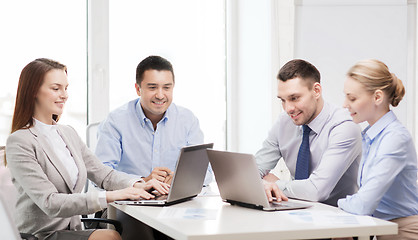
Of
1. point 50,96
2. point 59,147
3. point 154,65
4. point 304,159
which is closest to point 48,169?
point 59,147

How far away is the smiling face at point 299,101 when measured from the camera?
276cm

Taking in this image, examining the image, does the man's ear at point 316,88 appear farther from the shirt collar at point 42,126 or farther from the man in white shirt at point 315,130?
the shirt collar at point 42,126

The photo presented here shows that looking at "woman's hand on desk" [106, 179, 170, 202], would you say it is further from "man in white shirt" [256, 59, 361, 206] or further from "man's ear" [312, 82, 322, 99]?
"man's ear" [312, 82, 322, 99]

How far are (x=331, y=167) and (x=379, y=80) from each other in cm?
46

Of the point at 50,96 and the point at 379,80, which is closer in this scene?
the point at 379,80

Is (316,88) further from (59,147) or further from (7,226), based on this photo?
(7,226)

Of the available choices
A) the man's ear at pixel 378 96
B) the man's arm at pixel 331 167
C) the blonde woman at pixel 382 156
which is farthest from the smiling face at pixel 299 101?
the man's ear at pixel 378 96

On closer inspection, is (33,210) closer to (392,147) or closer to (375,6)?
(392,147)

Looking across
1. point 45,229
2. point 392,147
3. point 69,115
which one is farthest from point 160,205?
point 69,115

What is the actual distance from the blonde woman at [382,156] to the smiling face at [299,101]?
0.37 m

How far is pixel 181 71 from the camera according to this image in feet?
15.2

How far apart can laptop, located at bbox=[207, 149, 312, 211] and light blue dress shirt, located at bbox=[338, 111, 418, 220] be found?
23 centimetres

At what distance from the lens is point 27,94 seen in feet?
7.91

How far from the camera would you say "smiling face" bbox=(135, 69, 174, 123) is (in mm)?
3178
